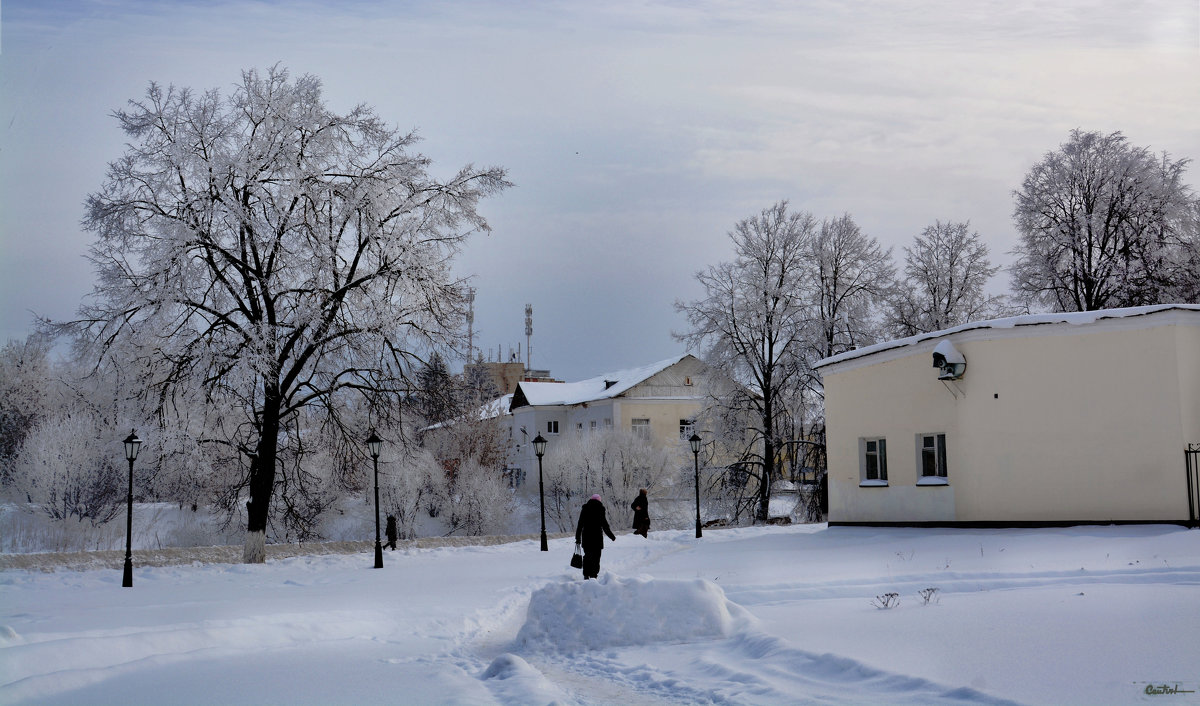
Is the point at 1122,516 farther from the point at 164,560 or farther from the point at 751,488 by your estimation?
the point at 751,488

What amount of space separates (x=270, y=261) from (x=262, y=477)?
5.15 m

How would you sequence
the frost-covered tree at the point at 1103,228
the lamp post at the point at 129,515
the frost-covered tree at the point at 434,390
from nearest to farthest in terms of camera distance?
the lamp post at the point at 129,515 → the frost-covered tree at the point at 434,390 → the frost-covered tree at the point at 1103,228

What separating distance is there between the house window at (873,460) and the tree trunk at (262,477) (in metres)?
15.0

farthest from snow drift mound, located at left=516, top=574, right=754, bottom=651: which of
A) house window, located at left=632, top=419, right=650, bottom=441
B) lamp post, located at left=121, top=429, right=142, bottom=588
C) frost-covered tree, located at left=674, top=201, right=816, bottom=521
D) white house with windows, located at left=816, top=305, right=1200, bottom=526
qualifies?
house window, located at left=632, top=419, right=650, bottom=441

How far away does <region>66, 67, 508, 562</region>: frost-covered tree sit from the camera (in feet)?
71.5

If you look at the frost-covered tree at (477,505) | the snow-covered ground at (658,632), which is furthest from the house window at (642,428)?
the snow-covered ground at (658,632)

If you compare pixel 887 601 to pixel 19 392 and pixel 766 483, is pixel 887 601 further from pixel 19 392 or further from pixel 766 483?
pixel 19 392

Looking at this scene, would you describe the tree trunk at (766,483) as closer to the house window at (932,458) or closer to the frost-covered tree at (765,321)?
the frost-covered tree at (765,321)

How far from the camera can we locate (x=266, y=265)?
23.5 meters

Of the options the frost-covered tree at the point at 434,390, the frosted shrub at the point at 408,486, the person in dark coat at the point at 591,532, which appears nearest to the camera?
the person in dark coat at the point at 591,532

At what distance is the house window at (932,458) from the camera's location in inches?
915

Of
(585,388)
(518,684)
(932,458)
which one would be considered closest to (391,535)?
(932,458)

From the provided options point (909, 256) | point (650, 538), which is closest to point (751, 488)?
point (909, 256)

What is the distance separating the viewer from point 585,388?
70.8m
